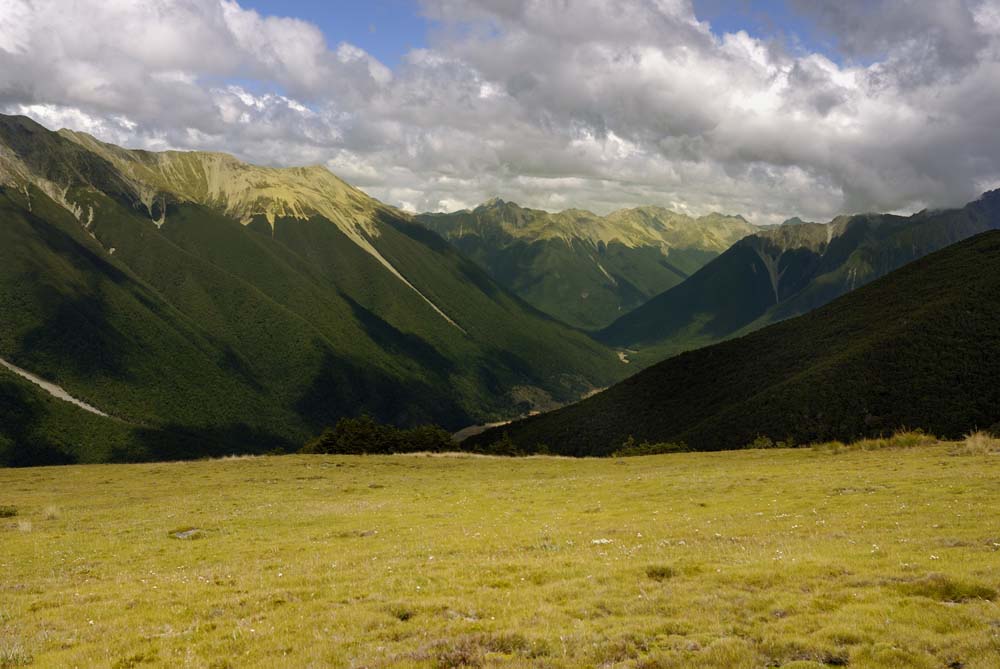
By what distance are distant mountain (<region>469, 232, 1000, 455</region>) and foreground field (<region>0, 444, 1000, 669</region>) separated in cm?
4614

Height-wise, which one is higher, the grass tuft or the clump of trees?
the grass tuft

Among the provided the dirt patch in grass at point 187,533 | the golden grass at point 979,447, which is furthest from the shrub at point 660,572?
the golden grass at point 979,447

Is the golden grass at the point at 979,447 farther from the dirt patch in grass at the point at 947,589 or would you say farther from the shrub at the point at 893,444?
the dirt patch in grass at the point at 947,589

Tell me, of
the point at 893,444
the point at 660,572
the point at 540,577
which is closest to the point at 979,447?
the point at 893,444

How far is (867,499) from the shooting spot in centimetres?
3033

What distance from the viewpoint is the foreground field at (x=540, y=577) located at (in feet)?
43.1

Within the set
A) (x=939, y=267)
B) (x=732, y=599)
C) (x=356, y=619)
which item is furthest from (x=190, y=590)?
(x=939, y=267)

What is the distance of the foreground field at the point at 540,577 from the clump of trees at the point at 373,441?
149ft

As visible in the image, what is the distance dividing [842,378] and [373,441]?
7137 cm

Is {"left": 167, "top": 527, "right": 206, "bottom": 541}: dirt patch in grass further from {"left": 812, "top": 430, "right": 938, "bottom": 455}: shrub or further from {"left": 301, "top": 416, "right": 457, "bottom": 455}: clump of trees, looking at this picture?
{"left": 301, "top": 416, "right": 457, "bottom": 455}: clump of trees

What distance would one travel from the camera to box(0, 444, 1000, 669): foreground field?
13.1 meters

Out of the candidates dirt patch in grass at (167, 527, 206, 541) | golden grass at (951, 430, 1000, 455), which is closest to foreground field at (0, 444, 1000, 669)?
dirt patch in grass at (167, 527, 206, 541)

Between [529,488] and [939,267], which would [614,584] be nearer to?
[529,488]

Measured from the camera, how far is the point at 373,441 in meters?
90.7
